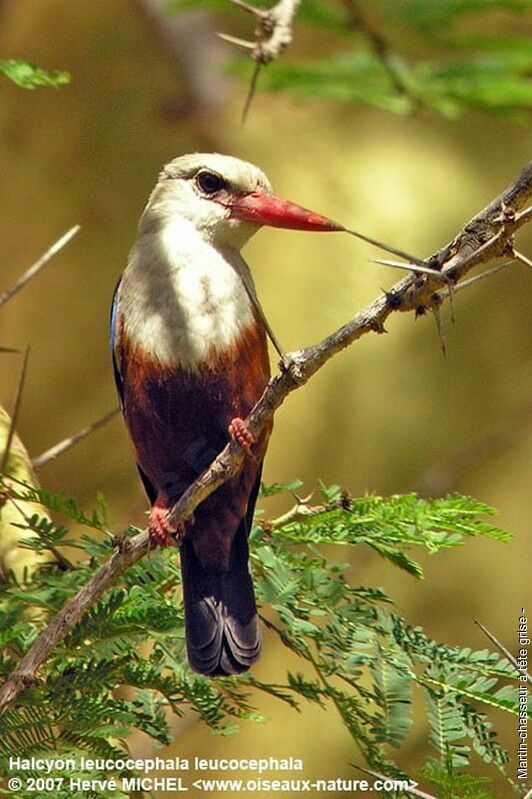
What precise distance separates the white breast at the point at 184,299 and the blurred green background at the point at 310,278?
3497 mm

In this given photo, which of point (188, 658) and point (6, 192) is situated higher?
point (6, 192)

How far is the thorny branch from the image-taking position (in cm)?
219

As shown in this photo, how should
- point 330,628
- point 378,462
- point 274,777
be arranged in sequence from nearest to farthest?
point 330,628, point 274,777, point 378,462

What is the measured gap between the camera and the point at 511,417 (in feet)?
25.3

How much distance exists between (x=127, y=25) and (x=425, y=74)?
13.2ft

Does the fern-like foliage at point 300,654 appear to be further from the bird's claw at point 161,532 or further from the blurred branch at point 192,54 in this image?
the blurred branch at point 192,54

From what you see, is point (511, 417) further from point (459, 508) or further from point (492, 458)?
point (459, 508)

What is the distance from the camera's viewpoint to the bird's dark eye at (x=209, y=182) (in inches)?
150

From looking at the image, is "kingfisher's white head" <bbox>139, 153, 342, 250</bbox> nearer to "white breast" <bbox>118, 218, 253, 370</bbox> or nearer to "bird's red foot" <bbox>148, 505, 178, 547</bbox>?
"white breast" <bbox>118, 218, 253, 370</bbox>

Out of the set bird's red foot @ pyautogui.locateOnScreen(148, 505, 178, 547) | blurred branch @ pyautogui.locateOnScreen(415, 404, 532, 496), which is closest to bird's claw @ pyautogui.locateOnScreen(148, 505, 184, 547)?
bird's red foot @ pyautogui.locateOnScreen(148, 505, 178, 547)

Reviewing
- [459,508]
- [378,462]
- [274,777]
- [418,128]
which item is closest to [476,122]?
[418,128]

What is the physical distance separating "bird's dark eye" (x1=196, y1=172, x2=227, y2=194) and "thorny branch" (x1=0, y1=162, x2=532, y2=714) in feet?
3.83

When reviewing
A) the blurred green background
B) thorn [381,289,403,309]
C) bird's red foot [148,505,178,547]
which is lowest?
thorn [381,289,403,309]

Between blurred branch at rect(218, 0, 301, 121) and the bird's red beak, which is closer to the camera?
blurred branch at rect(218, 0, 301, 121)
